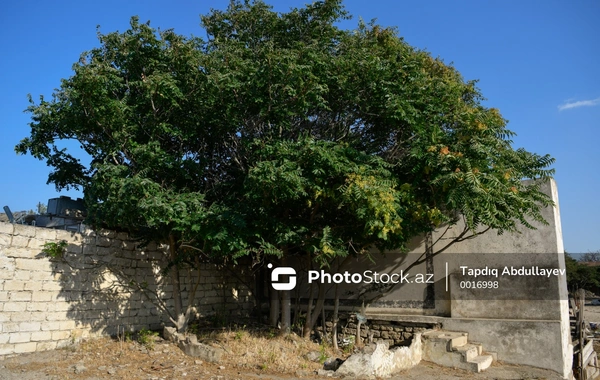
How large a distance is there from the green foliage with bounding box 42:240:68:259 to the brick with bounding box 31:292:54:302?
673mm

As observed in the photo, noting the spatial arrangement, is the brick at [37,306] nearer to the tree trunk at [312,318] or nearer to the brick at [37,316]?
the brick at [37,316]

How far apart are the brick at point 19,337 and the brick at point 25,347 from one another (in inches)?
2.7

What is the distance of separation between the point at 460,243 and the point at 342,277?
10.1 feet

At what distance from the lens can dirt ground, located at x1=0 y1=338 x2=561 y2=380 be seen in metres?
7.36

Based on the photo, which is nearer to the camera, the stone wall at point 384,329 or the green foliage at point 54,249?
the green foliage at point 54,249

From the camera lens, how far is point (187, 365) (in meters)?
8.20

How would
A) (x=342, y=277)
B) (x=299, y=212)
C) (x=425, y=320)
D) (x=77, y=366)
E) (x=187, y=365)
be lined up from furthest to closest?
(x=342, y=277), (x=425, y=320), (x=299, y=212), (x=187, y=365), (x=77, y=366)

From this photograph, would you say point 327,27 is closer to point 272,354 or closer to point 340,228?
point 340,228

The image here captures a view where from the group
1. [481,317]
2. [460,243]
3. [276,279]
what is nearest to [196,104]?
[276,279]

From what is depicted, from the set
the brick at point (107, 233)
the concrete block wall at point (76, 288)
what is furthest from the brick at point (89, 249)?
the brick at point (107, 233)

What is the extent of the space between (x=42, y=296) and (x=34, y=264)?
1.99ft

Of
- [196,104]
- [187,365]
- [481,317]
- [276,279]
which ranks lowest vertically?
[187,365]

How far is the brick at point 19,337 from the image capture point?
7672mm

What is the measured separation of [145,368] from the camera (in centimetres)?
789
